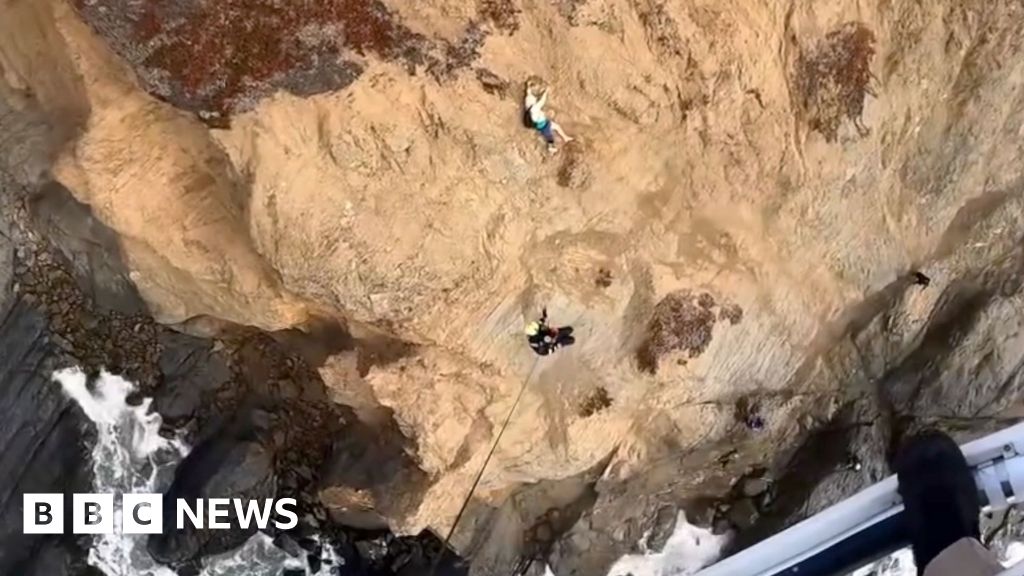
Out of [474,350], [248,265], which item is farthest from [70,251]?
[474,350]

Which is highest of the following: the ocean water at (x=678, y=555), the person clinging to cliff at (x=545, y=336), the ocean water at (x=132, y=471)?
the person clinging to cliff at (x=545, y=336)

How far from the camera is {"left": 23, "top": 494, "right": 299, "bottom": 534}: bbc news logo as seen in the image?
12961 mm

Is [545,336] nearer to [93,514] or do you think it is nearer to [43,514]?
[93,514]

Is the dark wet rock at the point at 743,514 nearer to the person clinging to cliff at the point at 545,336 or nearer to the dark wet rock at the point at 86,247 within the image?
the person clinging to cliff at the point at 545,336

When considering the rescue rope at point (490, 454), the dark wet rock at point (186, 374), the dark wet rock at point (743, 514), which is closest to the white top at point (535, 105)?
the rescue rope at point (490, 454)

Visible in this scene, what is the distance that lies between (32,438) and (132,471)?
1.48 metres

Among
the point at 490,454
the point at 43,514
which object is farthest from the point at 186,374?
the point at 490,454

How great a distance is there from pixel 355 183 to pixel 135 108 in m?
2.49

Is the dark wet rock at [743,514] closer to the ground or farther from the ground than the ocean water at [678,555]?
farther from the ground

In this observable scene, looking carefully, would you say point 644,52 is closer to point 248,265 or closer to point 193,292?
point 248,265

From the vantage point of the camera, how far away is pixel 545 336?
10.5 meters

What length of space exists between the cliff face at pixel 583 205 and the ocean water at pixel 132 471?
222cm

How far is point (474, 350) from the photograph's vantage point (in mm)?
10336

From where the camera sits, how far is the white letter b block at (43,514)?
41.9ft
